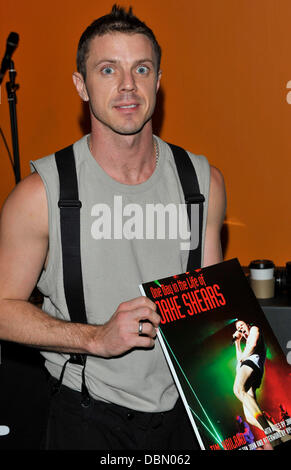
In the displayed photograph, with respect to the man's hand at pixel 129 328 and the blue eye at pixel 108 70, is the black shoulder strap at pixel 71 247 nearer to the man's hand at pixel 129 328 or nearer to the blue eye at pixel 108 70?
the man's hand at pixel 129 328

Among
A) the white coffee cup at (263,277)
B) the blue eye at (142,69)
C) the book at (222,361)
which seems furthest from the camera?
the white coffee cup at (263,277)

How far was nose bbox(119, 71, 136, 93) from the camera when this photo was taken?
4.69 ft

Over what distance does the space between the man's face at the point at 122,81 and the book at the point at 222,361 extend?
428 millimetres

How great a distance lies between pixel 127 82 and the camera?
1433 mm

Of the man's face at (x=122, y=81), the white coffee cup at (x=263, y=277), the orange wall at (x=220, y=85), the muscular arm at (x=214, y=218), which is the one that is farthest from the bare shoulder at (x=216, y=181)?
the orange wall at (x=220, y=85)

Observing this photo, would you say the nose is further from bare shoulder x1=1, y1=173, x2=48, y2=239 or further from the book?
Answer: the book

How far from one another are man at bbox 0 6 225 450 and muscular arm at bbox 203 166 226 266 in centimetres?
11

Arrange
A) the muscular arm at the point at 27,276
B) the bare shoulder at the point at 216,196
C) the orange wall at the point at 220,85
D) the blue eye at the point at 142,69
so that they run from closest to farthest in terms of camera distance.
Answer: the muscular arm at the point at 27,276 → the blue eye at the point at 142,69 → the bare shoulder at the point at 216,196 → the orange wall at the point at 220,85

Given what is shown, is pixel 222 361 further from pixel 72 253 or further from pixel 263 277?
pixel 263 277

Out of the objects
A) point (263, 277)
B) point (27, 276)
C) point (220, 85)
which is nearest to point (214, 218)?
point (27, 276)

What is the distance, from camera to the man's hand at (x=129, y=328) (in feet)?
4.02

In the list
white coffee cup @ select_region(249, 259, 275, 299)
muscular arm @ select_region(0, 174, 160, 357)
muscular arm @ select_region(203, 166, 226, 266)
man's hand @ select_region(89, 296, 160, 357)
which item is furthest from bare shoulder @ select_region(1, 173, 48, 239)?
white coffee cup @ select_region(249, 259, 275, 299)

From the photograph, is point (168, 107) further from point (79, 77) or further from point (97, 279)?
point (97, 279)

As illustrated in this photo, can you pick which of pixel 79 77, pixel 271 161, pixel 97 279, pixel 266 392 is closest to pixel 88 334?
pixel 97 279
